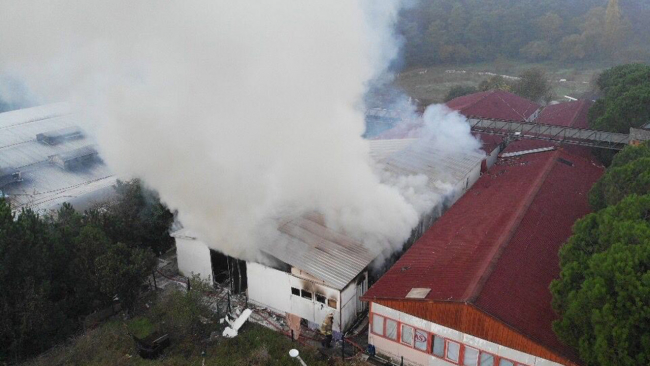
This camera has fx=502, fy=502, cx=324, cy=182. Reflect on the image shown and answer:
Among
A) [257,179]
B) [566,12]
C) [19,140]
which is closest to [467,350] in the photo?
[257,179]

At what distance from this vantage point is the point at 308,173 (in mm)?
17719

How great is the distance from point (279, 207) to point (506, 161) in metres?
13.5

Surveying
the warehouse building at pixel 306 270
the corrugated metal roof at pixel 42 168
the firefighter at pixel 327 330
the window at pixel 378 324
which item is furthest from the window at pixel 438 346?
the corrugated metal roof at pixel 42 168

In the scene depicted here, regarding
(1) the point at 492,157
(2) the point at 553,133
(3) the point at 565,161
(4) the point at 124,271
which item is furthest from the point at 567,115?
(4) the point at 124,271

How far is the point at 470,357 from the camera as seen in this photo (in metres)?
12.8

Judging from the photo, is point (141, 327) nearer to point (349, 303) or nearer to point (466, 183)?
point (349, 303)

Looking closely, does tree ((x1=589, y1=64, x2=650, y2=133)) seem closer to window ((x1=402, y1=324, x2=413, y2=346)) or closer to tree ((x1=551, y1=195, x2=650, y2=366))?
tree ((x1=551, y1=195, x2=650, y2=366))

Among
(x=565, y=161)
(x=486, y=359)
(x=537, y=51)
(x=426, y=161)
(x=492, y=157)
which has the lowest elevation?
(x=486, y=359)

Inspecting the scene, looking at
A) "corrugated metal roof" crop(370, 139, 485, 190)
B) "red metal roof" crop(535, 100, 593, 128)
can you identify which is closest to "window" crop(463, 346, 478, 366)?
"corrugated metal roof" crop(370, 139, 485, 190)

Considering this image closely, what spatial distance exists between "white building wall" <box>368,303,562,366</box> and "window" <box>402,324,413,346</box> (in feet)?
0.46

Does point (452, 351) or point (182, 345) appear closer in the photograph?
point (452, 351)

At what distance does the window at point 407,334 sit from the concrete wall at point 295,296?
2.15 metres

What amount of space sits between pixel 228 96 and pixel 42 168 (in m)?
16.7

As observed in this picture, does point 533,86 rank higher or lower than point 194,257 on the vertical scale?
higher
